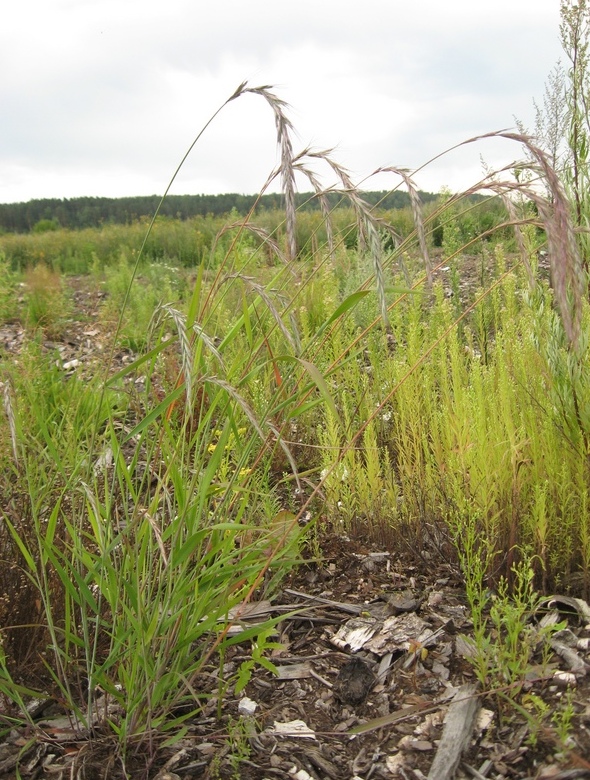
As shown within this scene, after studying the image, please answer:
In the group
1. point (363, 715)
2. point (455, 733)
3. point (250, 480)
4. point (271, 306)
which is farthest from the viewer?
point (250, 480)

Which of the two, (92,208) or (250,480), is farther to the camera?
(92,208)

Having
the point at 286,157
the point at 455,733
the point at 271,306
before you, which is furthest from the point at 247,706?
the point at 286,157

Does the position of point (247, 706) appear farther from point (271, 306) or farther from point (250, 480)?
point (271, 306)

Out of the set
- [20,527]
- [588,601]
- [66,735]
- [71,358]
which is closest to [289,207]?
[20,527]

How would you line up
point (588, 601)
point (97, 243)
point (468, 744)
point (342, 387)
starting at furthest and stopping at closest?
point (97, 243) → point (342, 387) → point (588, 601) → point (468, 744)

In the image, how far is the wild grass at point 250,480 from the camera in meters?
1.67

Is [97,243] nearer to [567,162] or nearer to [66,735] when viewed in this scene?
[567,162]

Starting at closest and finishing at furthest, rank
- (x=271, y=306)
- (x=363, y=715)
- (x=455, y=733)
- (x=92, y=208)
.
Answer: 1. (x=271, y=306)
2. (x=455, y=733)
3. (x=363, y=715)
4. (x=92, y=208)

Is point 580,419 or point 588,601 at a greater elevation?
point 580,419

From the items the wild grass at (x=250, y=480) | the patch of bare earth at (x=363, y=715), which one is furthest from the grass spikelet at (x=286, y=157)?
the patch of bare earth at (x=363, y=715)

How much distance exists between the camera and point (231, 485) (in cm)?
174

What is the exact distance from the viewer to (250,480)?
2828mm

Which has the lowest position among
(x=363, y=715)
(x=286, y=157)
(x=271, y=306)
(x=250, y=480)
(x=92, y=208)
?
(x=363, y=715)

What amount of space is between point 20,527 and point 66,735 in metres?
0.61
